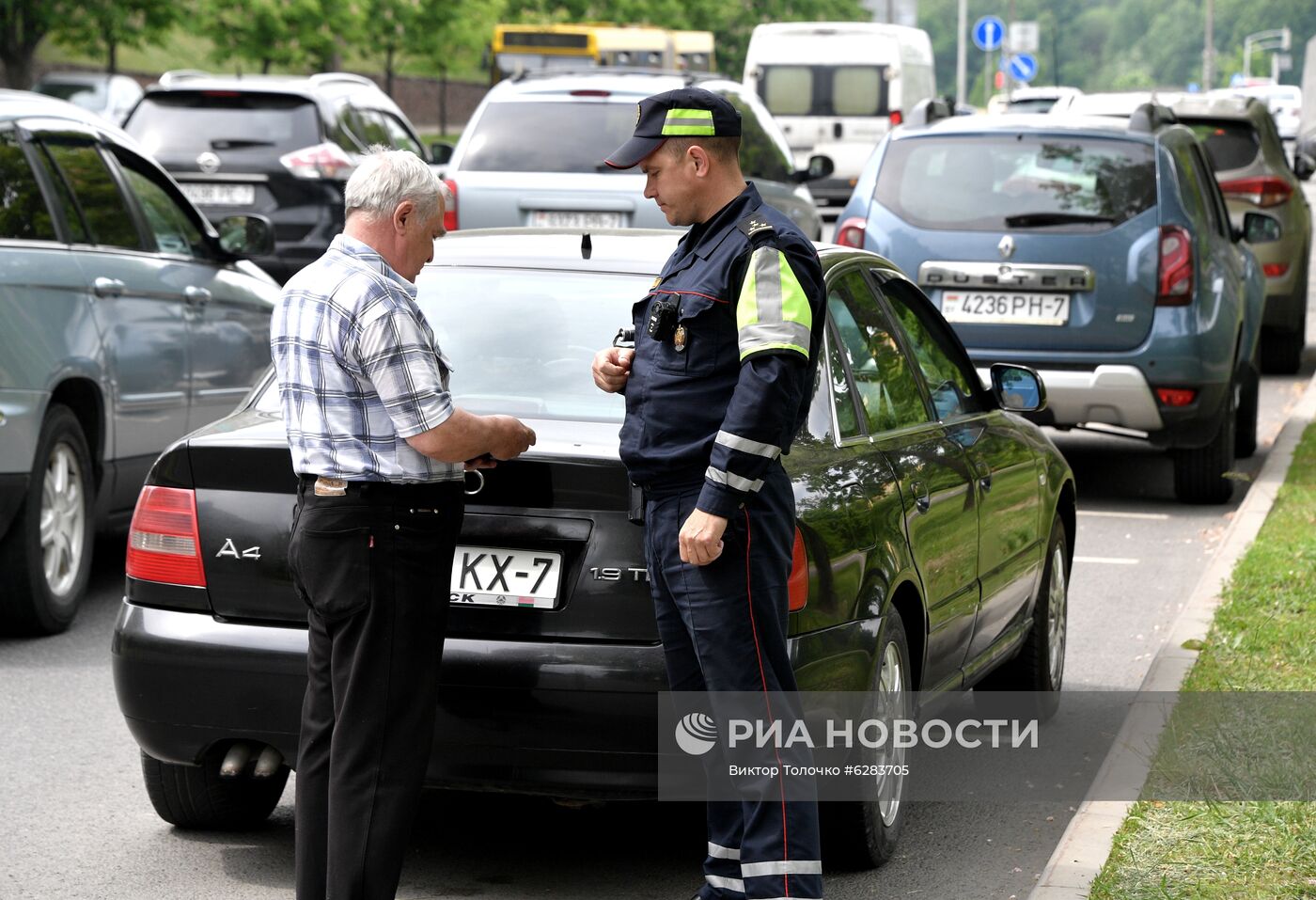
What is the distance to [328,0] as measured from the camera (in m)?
36.5

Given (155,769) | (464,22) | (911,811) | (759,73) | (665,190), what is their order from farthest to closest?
(464,22) → (759,73) → (911,811) → (155,769) → (665,190)

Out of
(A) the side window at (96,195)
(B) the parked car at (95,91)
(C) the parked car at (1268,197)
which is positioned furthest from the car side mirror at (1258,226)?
(B) the parked car at (95,91)

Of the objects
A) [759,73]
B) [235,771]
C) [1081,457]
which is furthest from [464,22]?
[235,771]

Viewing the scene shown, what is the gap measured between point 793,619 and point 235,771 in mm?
1378

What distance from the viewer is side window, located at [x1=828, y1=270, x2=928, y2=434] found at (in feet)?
17.1

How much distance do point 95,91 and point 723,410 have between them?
32476 millimetres

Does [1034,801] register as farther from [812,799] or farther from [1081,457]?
[1081,457]

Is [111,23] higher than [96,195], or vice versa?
[96,195]

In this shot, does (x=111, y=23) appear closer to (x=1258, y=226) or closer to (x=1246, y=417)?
→ (x=1258, y=226)

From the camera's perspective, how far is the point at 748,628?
409 cm

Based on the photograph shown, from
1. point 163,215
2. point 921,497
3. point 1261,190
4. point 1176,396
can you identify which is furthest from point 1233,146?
point 921,497

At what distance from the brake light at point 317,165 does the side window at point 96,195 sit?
6.38 m

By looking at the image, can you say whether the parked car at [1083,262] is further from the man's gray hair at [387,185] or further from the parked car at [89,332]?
the man's gray hair at [387,185]

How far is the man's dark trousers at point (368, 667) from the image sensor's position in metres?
4.02
